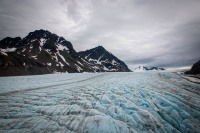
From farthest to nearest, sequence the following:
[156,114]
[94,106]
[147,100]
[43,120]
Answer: [147,100] → [94,106] → [156,114] → [43,120]

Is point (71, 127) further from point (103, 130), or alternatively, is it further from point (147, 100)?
point (147, 100)

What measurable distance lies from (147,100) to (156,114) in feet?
8.27

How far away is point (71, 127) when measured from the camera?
21.9ft

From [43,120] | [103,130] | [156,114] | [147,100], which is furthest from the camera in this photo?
[147,100]

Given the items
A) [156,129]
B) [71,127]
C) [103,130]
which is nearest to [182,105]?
[156,129]

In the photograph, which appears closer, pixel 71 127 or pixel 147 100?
pixel 71 127

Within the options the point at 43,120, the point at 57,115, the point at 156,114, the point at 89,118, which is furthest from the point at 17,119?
the point at 156,114

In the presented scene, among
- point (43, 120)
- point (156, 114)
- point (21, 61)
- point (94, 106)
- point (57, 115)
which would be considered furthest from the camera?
point (21, 61)

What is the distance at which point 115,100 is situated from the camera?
1105 cm

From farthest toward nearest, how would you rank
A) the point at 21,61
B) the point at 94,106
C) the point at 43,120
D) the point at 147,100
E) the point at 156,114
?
the point at 21,61 < the point at 147,100 < the point at 94,106 < the point at 156,114 < the point at 43,120

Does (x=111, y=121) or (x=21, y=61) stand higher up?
(x=21, y=61)

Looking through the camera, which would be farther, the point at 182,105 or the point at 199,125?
A: the point at 182,105

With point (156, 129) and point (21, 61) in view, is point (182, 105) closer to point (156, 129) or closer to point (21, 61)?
point (156, 129)

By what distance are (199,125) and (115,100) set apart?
533 cm
